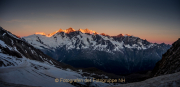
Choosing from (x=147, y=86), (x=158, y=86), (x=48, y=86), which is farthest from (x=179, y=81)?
(x=48, y=86)

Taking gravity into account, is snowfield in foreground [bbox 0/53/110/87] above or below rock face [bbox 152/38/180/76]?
below

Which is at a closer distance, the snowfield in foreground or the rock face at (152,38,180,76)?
the rock face at (152,38,180,76)

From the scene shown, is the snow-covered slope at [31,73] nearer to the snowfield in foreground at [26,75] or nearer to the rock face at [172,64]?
the snowfield in foreground at [26,75]

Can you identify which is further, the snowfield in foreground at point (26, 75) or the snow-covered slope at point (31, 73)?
the snow-covered slope at point (31, 73)

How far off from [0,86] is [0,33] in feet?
509

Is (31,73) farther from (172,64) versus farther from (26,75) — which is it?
(172,64)

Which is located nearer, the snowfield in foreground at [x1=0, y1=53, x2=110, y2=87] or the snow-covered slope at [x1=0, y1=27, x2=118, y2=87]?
the snowfield in foreground at [x1=0, y1=53, x2=110, y2=87]

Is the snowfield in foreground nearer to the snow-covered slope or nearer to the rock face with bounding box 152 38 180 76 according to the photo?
the snow-covered slope

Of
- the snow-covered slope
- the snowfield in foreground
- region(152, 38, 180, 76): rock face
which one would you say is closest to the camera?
region(152, 38, 180, 76): rock face

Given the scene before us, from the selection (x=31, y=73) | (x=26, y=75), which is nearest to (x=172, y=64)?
(x=26, y=75)

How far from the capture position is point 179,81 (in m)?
12.7

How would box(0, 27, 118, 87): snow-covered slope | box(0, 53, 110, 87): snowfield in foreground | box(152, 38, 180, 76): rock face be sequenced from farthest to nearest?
box(0, 27, 118, 87): snow-covered slope
box(0, 53, 110, 87): snowfield in foreground
box(152, 38, 180, 76): rock face

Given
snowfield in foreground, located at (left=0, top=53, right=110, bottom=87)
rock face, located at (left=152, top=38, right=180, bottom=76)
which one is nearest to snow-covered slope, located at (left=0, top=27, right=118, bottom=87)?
snowfield in foreground, located at (left=0, top=53, right=110, bottom=87)

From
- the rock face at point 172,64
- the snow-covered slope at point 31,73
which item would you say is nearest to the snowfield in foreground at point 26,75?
the snow-covered slope at point 31,73
